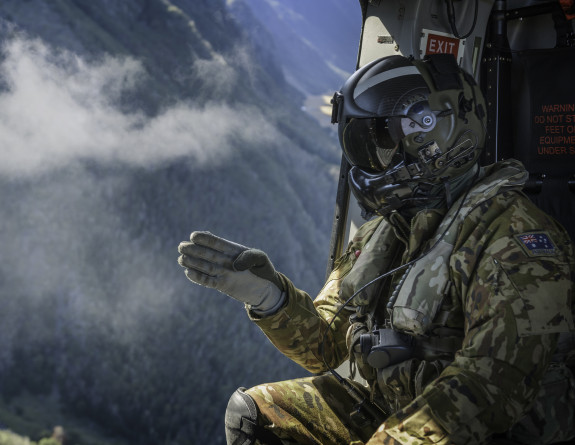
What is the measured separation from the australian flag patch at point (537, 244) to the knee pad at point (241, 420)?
0.87 m

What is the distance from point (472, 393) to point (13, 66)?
4422cm

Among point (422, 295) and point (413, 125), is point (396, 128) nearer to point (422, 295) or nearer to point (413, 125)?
point (413, 125)

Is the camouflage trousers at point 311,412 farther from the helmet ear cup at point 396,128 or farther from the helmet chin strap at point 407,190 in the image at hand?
the helmet ear cup at point 396,128

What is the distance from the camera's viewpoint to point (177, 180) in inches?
1741

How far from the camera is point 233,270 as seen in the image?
6.11 ft

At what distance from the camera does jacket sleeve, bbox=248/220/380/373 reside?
77.5 inches

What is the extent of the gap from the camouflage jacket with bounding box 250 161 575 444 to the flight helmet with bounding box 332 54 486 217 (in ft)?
0.28

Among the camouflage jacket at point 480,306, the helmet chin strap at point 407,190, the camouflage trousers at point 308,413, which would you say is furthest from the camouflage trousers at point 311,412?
the helmet chin strap at point 407,190

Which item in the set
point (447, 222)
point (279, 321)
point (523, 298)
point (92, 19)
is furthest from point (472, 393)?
point (92, 19)

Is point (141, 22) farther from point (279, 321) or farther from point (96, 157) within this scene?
point (279, 321)

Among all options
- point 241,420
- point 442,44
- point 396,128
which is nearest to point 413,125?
point 396,128

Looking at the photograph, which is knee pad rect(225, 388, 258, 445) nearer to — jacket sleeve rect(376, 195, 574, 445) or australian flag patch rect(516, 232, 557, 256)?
jacket sleeve rect(376, 195, 574, 445)

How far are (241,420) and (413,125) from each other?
96 cm

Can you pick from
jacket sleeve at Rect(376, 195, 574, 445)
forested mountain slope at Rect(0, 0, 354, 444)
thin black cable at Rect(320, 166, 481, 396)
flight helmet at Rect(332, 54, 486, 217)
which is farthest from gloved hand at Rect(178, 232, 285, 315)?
forested mountain slope at Rect(0, 0, 354, 444)
